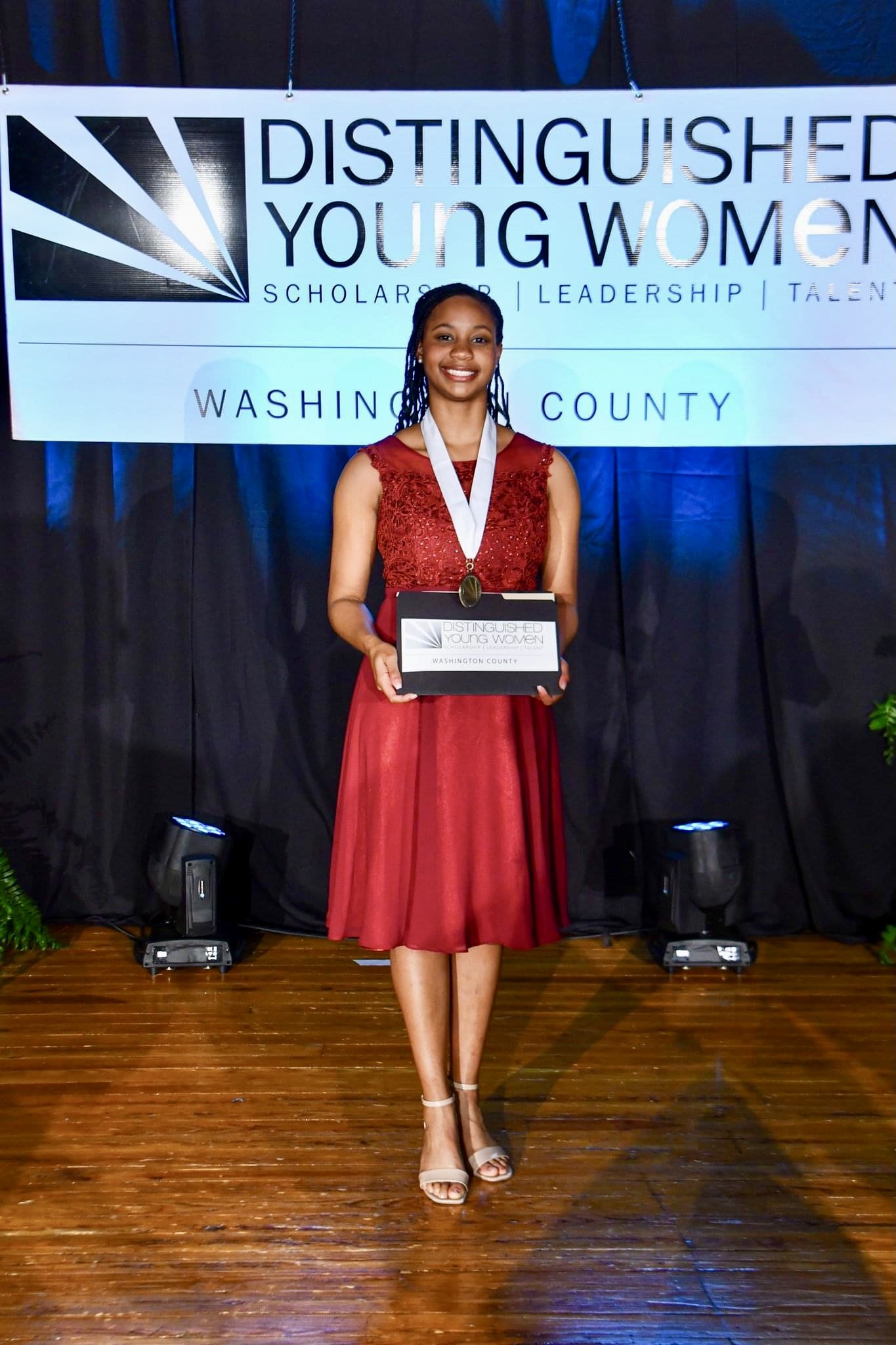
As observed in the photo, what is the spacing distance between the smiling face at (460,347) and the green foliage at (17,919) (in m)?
2.24

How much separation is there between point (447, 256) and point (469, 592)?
1.85m

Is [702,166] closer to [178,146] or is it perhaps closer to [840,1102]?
[178,146]

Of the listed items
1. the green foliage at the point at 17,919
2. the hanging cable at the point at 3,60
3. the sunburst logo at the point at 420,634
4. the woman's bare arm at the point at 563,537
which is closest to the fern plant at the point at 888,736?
the woman's bare arm at the point at 563,537

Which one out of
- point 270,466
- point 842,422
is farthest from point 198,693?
point 842,422

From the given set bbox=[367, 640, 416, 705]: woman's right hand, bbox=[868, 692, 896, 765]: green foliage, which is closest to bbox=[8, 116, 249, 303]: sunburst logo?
bbox=[367, 640, 416, 705]: woman's right hand

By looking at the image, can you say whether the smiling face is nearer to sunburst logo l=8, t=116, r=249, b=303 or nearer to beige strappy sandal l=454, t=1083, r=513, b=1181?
beige strappy sandal l=454, t=1083, r=513, b=1181

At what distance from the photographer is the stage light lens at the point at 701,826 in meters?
3.64

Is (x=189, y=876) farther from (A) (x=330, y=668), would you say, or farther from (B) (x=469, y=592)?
(B) (x=469, y=592)

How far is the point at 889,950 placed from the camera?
12.5 feet

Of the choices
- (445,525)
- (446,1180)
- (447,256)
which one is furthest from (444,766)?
(447,256)

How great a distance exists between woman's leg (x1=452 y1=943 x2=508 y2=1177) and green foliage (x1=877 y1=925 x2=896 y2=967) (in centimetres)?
179

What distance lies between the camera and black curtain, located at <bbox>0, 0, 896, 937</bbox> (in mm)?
3932

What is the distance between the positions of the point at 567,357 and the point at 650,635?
36.2 inches

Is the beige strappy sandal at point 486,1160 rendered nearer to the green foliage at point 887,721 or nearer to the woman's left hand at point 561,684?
the woman's left hand at point 561,684
